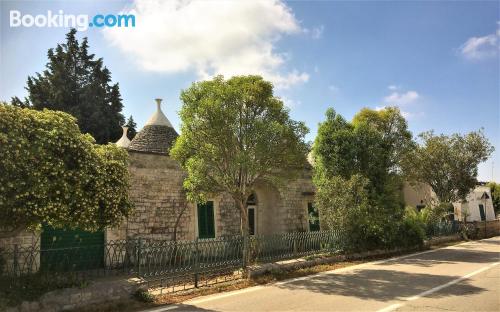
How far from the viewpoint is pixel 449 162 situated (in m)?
22.6

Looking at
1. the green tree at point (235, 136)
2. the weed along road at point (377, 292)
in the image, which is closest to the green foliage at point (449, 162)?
the weed along road at point (377, 292)

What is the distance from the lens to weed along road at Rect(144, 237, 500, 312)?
7.42 m

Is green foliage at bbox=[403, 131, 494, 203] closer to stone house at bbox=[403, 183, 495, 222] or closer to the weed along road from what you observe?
stone house at bbox=[403, 183, 495, 222]

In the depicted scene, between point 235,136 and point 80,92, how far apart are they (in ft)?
70.9

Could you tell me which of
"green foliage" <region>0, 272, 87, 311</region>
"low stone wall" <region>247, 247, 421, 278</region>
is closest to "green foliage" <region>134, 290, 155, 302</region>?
"green foliage" <region>0, 272, 87, 311</region>

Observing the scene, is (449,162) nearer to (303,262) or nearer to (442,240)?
(442,240)

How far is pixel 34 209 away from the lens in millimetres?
7047

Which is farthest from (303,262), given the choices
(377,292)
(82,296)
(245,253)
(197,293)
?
(82,296)

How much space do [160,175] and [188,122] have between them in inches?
162

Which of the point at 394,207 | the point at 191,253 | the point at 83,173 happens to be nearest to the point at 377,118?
the point at 394,207

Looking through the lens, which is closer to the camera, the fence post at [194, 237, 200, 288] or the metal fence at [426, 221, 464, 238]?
the fence post at [194, 237, 200, 288]

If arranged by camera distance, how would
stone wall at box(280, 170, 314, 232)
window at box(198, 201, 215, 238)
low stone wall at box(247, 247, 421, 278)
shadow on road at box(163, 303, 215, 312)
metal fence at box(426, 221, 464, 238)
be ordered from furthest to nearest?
1. metal fence at box(426, 221, 464, 238)
2. stone wall at box(280, 170, 314, 232)
3. window at box(198, 201, 215, 238)
4. low stone wall at box(247, 247, 421, 278)
5. shadow on road at box(163, 303, 215, 312)

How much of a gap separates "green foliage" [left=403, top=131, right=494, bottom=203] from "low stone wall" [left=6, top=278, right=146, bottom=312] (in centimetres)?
1914

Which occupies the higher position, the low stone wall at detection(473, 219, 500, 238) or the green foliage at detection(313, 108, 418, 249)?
the green foliage at detection(313, 108, 418, 249)
